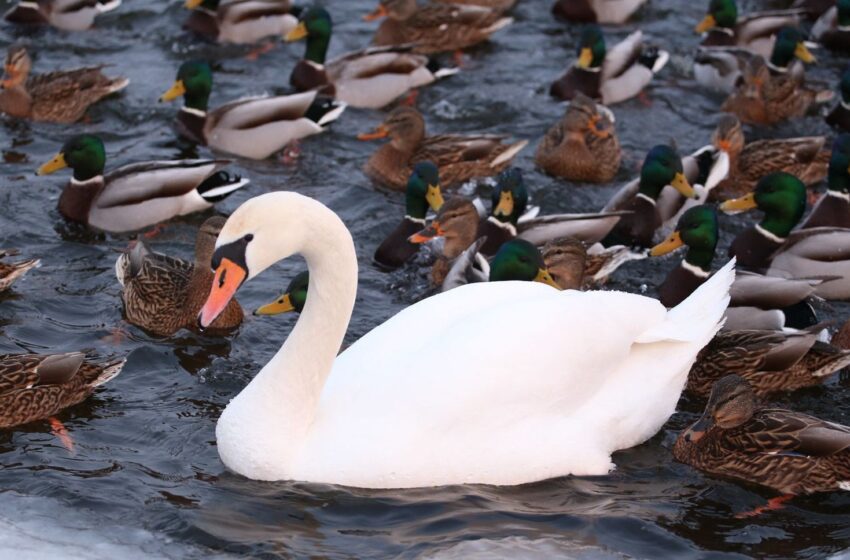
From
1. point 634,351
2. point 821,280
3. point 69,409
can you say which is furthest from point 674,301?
point 69,409

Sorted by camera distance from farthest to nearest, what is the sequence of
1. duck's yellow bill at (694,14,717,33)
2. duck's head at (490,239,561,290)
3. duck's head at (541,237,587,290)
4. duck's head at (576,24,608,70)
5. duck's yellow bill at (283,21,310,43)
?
duck's yellow bill at (694,14,717,33) < duck's yellow bill at (283,21,310,43) < duck's head at (576,24,608,70) < duck's head at (541,237,587,290) < duck's head at (490,239,561,290)

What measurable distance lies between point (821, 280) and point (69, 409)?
4199 mm

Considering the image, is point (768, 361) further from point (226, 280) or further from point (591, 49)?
point (591, 49)

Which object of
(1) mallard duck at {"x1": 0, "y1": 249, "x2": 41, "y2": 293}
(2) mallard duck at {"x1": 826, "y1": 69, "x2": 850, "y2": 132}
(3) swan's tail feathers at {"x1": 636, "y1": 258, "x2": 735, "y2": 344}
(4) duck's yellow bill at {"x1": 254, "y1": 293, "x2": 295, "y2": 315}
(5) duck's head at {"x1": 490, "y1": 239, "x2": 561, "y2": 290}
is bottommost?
(2) mallard duck at {"x1": 826, "y1": 69, "x2": 850, "y2": 132}

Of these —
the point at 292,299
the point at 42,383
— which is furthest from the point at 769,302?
the point at 42,383

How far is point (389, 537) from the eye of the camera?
6.29 m

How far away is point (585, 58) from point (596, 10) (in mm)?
1964

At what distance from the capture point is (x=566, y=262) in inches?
349

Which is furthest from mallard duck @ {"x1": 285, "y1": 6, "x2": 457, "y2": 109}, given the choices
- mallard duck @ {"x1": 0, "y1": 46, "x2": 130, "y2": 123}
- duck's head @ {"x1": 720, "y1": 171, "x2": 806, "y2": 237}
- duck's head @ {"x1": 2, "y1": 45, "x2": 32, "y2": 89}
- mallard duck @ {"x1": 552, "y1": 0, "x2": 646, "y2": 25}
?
duck's head @ {"x1": 720, "y1": 171, "x2": 806, "y2": 237}

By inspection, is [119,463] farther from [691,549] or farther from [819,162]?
[819,162]

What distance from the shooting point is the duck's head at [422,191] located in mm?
10070

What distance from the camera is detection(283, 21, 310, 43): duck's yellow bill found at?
1304 centimetres

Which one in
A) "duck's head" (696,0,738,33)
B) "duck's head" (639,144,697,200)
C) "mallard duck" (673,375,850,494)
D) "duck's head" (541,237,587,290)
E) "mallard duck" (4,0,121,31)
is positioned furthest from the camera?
"duck's head" (696,0,738,33)

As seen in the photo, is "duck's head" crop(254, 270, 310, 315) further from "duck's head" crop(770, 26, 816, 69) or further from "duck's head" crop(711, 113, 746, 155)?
"duck's head" crop(770, 26, 816, 69)
